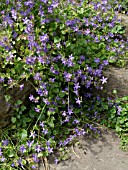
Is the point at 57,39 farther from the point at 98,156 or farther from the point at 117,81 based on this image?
the point at 98,156

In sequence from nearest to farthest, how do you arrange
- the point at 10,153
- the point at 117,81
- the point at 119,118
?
the point at 10,153, the point at 119,118, the point at 117,81

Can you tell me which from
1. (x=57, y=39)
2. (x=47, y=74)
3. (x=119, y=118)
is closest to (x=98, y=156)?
(x=119, y=118)

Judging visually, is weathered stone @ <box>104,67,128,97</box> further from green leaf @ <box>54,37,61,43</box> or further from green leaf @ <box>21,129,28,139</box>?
green leaf @ <box>21,129,28,139</box>

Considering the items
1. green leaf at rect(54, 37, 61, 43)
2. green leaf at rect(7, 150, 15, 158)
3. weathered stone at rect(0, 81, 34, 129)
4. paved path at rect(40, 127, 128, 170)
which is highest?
green leaf at rect(54, 37, 61, 43)

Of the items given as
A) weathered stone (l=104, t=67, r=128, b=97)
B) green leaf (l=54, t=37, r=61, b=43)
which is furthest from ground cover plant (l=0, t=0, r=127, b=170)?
weathered stone (l=104, t=67, r=128, b=97)

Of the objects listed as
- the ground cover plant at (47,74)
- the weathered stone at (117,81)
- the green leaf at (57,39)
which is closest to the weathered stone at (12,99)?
the ground cover plant at (47,74)

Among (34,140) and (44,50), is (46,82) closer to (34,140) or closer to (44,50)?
(44,50)
